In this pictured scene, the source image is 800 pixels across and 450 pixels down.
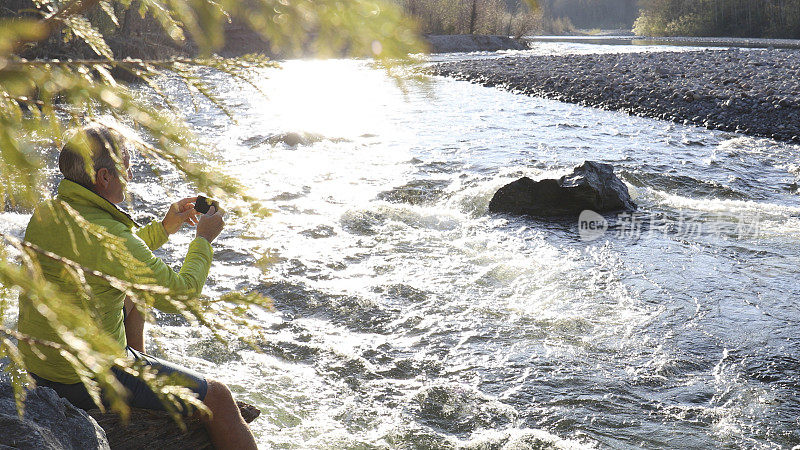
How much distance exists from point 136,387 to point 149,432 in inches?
10.4

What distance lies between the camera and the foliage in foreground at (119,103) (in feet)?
4.17

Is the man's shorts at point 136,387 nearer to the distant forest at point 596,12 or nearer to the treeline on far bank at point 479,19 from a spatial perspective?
the treeline on far bank at point 479,19

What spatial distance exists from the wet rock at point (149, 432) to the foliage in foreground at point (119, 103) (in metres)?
1.41

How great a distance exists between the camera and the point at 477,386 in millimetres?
4586

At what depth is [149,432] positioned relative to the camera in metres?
2.91

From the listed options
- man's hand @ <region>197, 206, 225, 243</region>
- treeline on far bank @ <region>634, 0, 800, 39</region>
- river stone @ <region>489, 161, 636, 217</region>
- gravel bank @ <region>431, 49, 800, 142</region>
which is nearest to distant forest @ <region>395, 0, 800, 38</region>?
treeline on far bank @ <region>634, 0, 800, 39</region>

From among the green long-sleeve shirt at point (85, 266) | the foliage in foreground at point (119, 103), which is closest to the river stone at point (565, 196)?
the green long-sleeve shirt at point (85, 266)

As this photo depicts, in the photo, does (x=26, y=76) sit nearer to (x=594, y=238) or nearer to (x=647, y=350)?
(x=647, y=350)

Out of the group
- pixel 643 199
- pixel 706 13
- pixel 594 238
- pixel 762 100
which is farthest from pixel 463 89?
pixel 706 13

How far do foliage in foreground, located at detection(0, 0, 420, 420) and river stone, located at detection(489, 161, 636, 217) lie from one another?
687cm

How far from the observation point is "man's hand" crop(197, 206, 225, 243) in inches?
121

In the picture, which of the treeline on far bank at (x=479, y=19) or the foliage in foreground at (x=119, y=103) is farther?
the treeline on far bank at (x=479, y=19)

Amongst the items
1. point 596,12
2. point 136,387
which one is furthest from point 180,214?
point 596,12

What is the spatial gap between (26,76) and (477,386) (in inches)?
149
